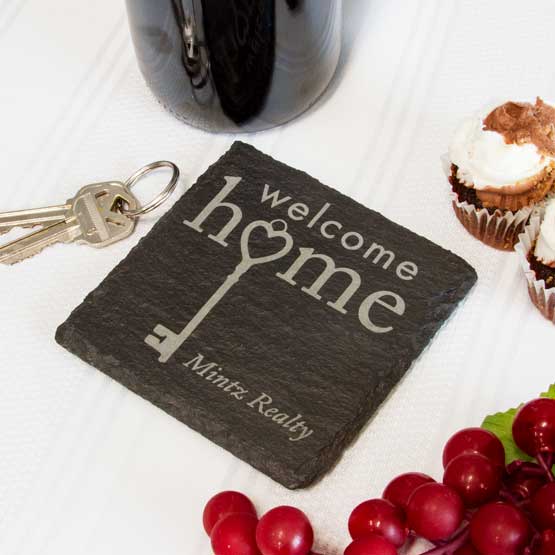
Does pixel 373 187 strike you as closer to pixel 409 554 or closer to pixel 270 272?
pixel 270 272

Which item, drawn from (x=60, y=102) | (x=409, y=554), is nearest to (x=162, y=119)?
(x=60, y=102)

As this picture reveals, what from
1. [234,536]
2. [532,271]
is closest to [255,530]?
[234,536]

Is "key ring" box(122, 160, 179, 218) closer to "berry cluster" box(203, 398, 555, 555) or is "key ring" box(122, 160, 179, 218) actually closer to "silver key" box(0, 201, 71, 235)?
"silver key" box(0, 201, 71, 235)

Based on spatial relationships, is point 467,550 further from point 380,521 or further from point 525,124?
point 525,124

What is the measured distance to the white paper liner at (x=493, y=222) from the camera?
591 mm

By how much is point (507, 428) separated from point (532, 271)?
0.10m

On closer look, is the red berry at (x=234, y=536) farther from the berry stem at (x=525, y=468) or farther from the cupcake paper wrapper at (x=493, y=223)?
the cupcake paper wrapper at (x=493, y=223)

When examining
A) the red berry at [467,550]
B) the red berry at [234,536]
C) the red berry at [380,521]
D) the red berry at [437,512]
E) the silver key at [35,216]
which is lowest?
the red berry at [234,536]

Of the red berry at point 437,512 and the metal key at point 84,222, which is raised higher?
the metal key at point 84,222

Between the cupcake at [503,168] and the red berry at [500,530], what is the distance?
8.2 inches

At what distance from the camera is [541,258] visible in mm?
570

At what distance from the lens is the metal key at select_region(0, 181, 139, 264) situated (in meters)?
0.62

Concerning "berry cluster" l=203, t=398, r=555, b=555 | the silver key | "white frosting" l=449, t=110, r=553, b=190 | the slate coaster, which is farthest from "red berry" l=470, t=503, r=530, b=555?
the silver key

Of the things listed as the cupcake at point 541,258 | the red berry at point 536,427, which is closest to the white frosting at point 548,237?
the cupcake at point 541,258
